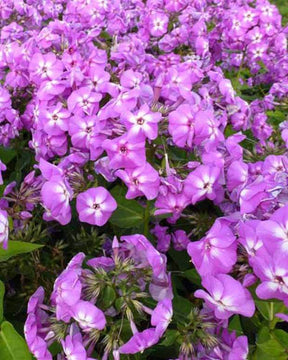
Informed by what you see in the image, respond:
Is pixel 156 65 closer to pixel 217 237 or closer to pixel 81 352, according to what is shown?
pixel 217 237

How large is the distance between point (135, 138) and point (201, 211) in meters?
0.65

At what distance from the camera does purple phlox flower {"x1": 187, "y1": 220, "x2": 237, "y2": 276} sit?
3.75ft

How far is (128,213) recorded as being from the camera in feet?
5.62

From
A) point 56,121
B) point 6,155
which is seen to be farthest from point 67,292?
point 6,155

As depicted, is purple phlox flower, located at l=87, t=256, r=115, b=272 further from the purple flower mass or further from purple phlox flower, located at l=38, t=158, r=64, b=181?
purple phlox flower, located at l=38, t=158, r=64, b=181

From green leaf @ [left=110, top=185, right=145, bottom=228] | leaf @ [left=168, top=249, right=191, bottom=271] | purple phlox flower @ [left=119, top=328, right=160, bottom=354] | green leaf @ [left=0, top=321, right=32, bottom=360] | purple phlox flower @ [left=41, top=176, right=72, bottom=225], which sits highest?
purple phlox flower @ [left=41, top=176, right=72, bottom=225]

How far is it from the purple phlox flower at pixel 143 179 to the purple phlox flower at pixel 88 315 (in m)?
0.37

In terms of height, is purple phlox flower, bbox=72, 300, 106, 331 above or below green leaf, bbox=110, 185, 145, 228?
above

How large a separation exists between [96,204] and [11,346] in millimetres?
441

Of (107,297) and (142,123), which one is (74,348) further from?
(142,123)

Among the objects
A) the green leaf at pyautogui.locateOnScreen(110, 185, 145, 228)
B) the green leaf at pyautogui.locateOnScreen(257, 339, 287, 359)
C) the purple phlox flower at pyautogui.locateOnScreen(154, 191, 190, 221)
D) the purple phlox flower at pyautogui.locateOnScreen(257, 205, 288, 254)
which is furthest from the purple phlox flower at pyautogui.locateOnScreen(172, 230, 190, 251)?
the purple phlox flower at pyautogui.locateOnScreen(257, 205, 288, 254)

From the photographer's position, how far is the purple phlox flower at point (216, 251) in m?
1.14

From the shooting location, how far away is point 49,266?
1807 mm

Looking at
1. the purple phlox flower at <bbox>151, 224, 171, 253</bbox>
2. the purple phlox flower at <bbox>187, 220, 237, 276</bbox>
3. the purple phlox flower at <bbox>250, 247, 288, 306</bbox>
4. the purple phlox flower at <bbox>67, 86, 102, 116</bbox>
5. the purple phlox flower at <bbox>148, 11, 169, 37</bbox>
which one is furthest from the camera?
the purple phlox flower at <bbox>148, 11, 169, 37</bbox>
